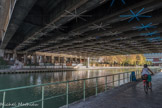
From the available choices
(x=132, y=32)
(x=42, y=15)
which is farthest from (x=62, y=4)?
(x=132, y=32)

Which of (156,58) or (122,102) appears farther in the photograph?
(156,58)

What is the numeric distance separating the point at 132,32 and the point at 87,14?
26.5ft

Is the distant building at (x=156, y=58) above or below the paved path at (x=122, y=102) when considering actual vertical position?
above

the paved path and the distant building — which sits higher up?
Answer: the distant building

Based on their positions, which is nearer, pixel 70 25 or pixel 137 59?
pixel 70 25

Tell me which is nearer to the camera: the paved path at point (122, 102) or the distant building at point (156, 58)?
the paved path at point (122, 102)

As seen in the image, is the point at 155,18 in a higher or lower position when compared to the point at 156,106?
higher

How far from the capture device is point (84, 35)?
1952 centimetres

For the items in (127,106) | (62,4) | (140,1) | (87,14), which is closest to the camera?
(127,106)

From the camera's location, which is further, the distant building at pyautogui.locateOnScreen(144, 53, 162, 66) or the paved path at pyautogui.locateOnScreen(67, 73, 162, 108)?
the distant building at pyautogui.locateOnScreen(144, 53, 162, 66)

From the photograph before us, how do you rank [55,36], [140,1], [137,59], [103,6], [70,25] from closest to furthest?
[140,1]
[103,6]
[70,25]
[55,36]
[137,59]

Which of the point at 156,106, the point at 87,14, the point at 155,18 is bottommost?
the point at 156,106

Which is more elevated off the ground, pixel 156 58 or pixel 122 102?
pixel 156 58

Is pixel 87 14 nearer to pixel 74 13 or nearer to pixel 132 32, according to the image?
pixel 74 13
